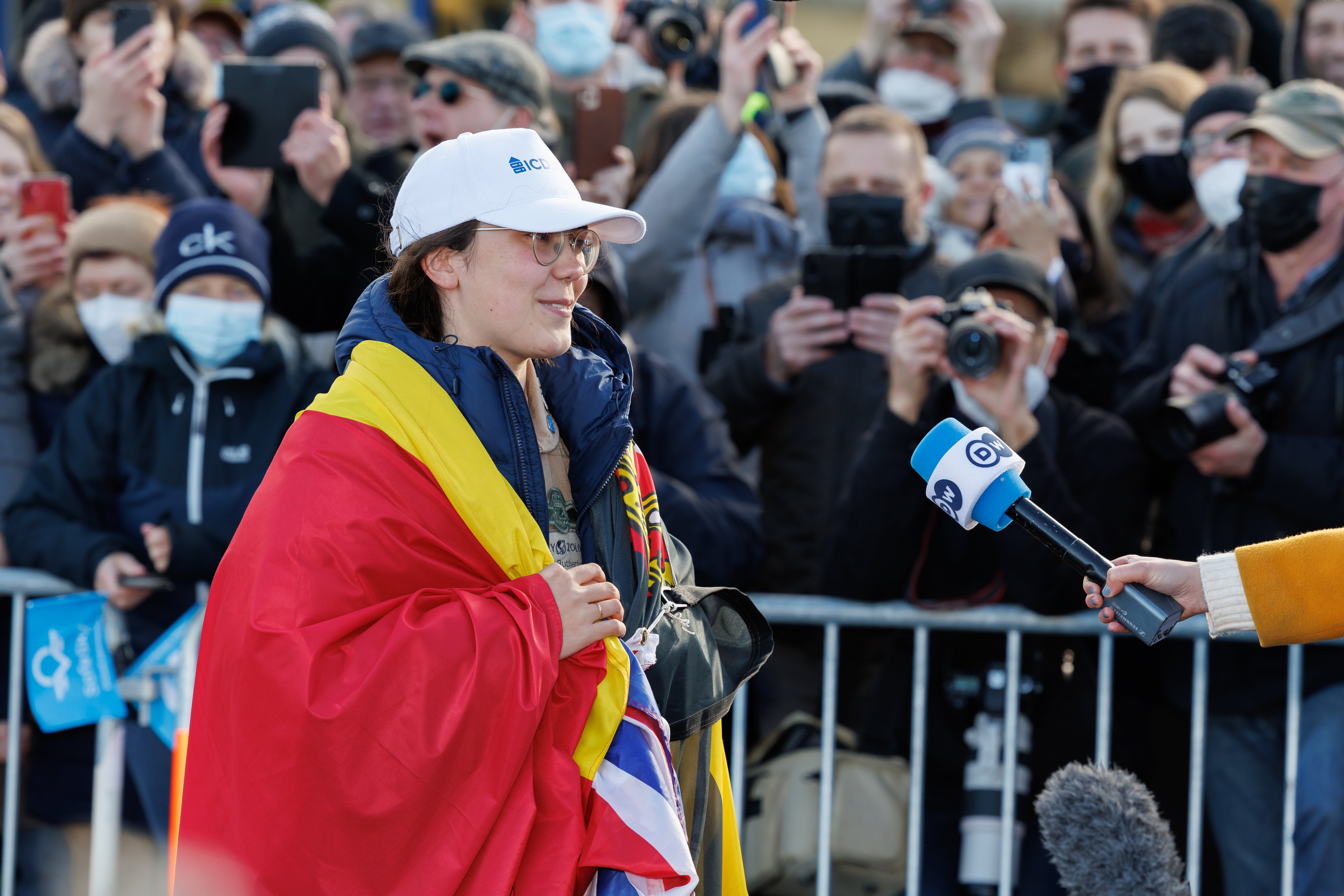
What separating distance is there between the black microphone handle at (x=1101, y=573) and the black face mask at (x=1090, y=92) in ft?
14.2

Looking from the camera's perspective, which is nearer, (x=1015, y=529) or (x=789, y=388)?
(x=1015, y=529)

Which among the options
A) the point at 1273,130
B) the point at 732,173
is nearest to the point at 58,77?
the point at 732,173

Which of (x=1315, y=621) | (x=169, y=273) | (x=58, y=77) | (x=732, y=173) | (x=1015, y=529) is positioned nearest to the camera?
(x=1315, y=621)

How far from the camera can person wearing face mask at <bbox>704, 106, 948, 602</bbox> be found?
4688 millimetres

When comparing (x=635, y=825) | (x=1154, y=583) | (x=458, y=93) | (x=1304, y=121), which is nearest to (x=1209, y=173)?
(x=1304, y=121)

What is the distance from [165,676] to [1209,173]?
3.69 m

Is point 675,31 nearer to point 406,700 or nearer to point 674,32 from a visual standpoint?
point 674,32

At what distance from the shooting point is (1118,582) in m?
2.70

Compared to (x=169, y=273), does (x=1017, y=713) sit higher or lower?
lower

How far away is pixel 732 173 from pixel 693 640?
321 cm

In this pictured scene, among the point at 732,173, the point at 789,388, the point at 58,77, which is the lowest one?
the point at 789,388

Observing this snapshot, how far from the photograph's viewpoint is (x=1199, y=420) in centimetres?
408

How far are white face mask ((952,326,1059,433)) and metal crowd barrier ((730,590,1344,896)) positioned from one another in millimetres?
525

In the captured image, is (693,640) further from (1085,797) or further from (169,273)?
(169,273)
